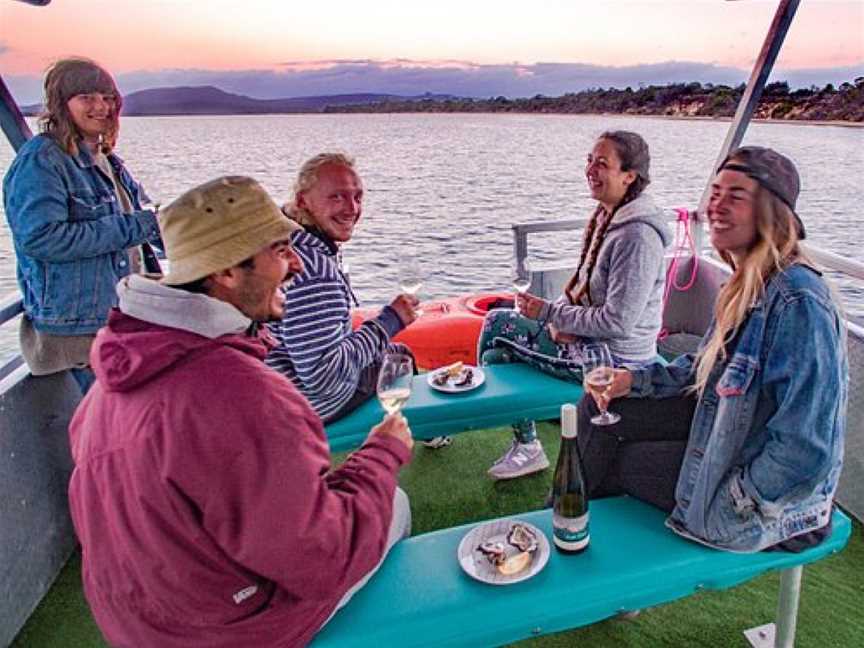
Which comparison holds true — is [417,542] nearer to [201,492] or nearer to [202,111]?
[201,492]

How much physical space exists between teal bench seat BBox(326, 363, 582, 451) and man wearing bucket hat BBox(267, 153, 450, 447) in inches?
3.6

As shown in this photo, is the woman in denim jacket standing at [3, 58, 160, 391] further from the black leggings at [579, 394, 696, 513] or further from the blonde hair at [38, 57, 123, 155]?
the black leggings at [579, 394, 696, 513]

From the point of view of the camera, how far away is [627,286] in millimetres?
2436

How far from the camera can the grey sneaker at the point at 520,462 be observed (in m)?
2.99

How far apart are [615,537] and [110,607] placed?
1211 mm

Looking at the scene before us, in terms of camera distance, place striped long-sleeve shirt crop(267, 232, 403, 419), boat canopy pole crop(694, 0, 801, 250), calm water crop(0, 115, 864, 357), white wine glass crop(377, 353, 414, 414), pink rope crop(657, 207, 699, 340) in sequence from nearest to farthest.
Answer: white wine glass crop(377, 353, 414, 414) → striped long-sleeve shirt crop(267, 232, 403, 419) → boat canopy pole crop(694, 0, 801, 250) → pink rope crop(657, 207, 699, 340) → calm water crop(0, 115, 864, 357)

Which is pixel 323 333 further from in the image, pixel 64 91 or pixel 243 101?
pixel 243 101

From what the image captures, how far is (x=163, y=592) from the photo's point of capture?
1.14 meters

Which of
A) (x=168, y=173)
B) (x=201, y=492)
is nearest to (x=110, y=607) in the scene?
(x=201, y=492)

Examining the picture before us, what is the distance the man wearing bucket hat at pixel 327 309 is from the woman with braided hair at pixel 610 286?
0.66 metres

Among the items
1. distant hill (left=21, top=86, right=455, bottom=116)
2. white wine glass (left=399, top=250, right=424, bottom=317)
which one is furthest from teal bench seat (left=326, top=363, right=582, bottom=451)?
distant hill (left=21, top=86, right=455, bottom=116)

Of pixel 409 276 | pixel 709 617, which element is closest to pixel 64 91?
pixel 409 276

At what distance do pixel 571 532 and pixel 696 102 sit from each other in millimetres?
4512

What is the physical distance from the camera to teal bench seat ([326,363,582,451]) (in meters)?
2.44
